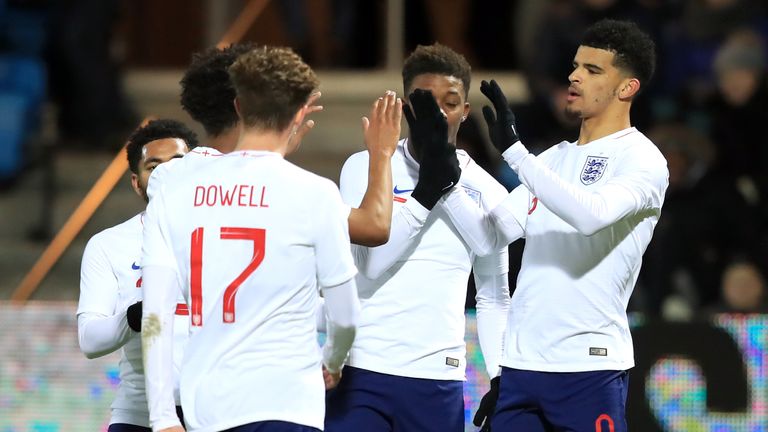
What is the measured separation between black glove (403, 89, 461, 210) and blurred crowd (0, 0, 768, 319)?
2.71m

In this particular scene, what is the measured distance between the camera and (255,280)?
3.39 metres

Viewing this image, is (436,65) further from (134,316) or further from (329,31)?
(329,31)

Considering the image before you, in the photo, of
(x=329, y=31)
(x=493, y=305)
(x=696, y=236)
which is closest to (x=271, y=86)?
(x=493, y=305)

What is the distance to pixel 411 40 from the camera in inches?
426

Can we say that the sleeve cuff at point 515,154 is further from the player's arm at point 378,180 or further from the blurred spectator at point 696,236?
the blurred spectator at point 696,236

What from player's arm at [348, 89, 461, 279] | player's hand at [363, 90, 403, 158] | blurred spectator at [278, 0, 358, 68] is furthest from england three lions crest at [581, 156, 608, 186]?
blurred spectator at [278, 0, 358, 68]

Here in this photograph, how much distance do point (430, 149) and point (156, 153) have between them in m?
0.97

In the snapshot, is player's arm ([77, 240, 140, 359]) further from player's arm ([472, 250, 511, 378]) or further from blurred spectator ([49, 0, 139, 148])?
blurred spectator ([49, 0, 139, 148])

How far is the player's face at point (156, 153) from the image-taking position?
450 cm

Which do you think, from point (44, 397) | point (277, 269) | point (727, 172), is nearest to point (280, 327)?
point (277, 269)

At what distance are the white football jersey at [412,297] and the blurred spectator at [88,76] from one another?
5445mm

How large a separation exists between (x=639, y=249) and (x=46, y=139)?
6.01 m

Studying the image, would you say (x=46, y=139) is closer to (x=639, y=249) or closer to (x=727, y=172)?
(x=727, y=172)

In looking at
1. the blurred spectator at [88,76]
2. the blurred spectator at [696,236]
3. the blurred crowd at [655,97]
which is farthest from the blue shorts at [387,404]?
the blurred spectator at [88,76]
